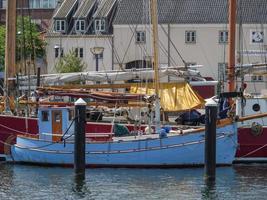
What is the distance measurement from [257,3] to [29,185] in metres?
48.5

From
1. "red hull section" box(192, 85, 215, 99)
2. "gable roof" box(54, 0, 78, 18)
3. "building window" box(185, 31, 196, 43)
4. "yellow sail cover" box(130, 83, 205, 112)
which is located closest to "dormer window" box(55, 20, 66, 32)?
"gable roof" box(54, 0, 78, 18)

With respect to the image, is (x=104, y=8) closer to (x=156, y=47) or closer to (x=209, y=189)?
(x=156, y=47)

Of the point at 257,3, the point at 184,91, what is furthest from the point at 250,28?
the point at 184,91

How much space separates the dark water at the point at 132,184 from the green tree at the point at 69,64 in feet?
115

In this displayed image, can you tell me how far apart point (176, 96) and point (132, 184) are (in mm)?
9363

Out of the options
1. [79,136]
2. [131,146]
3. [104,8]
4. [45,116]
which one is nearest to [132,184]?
[79,136]

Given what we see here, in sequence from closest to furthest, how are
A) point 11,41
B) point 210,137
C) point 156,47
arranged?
1. point 210,137
2. point 156,47
3. point 11,41

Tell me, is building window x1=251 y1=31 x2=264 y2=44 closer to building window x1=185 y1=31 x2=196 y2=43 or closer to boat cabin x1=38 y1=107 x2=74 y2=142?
building window x1=185 y1=31 x2=196 y2=43

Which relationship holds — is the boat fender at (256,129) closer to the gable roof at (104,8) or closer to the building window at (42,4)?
the gable roof at (104,8)

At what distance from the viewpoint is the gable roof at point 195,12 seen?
8825 centimetres

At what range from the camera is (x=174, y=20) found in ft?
291

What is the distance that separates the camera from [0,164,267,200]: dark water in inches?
1615

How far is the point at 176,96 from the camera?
52.3 metres

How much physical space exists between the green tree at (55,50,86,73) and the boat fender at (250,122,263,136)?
34989 millimetres
